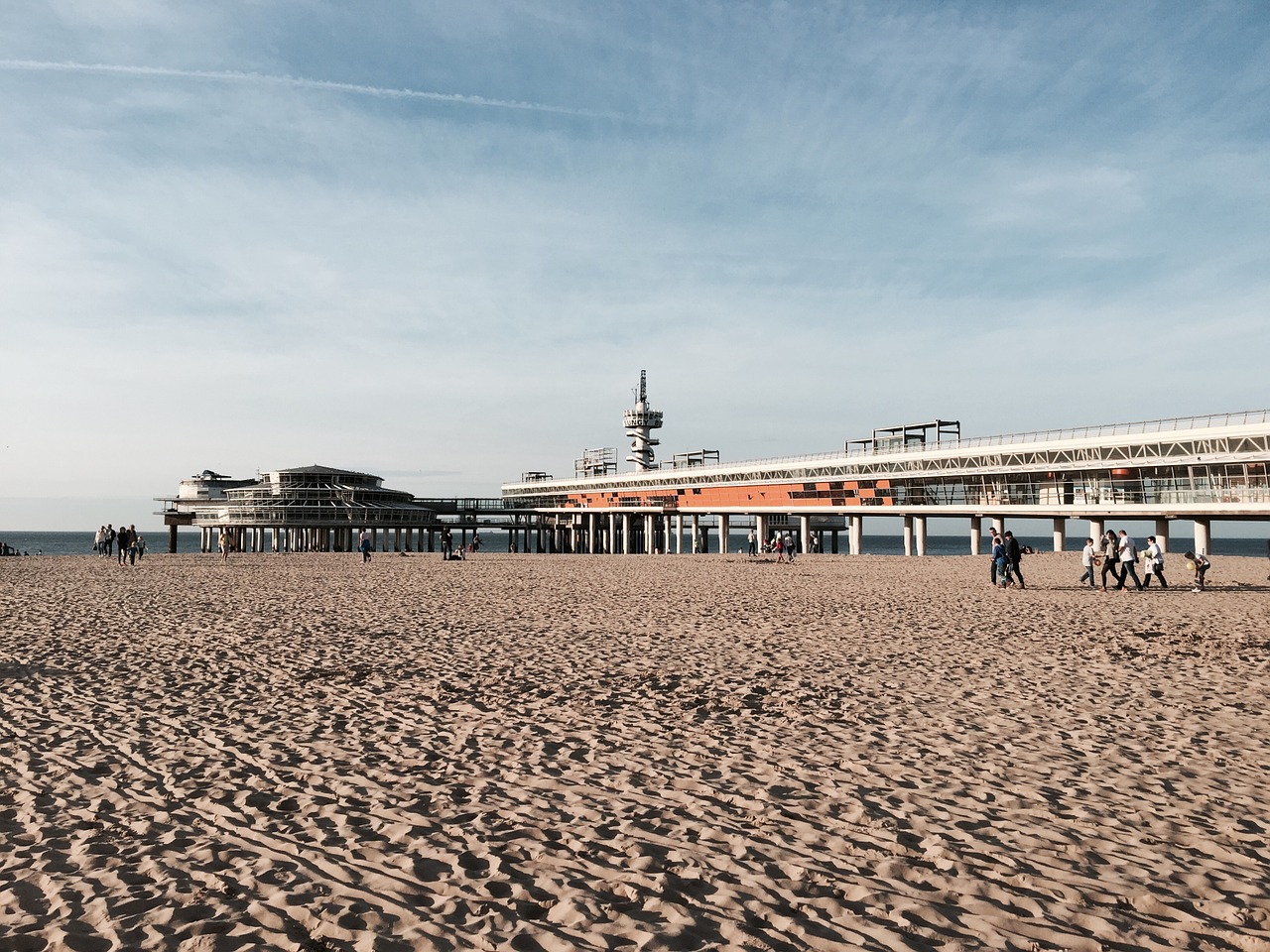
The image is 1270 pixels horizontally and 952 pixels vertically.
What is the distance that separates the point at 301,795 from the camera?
20.7 feet

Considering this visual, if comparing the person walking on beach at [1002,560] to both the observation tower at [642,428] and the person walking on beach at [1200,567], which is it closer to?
the person walking on beach at [1200,567]

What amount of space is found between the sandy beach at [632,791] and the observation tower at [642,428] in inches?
3395

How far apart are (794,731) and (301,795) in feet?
14.5

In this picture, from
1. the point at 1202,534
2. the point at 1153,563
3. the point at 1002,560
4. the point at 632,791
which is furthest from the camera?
the point at 1202,534

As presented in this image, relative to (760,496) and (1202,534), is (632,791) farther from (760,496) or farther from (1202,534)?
(760,496)

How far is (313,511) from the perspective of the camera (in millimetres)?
86312

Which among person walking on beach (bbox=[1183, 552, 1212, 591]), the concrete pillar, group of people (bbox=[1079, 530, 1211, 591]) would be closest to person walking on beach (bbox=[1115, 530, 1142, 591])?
group of people (bbox=[1079, 530, 1211, 591])

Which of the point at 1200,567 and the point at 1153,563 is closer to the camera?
the point at 1200,567

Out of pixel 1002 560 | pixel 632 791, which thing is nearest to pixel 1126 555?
pixel 1002 560

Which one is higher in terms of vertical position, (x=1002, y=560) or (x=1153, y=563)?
(x=1002, y=560)

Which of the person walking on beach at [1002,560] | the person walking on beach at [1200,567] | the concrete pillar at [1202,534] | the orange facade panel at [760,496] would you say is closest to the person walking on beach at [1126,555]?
the person walking on beach at [1200,567]

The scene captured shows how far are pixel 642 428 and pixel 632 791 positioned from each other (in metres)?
95.0

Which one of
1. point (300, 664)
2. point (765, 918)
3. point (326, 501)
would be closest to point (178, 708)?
point (300, 664)

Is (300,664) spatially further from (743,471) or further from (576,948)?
(743,471)
